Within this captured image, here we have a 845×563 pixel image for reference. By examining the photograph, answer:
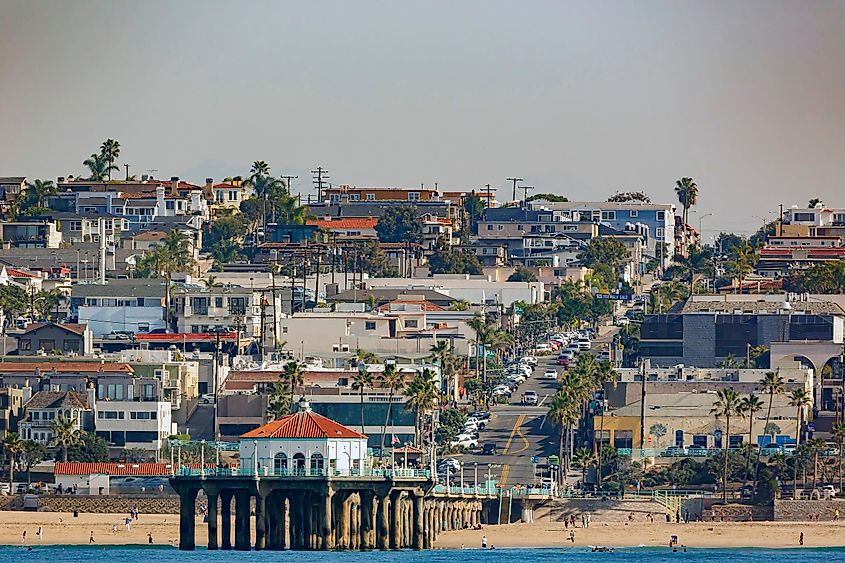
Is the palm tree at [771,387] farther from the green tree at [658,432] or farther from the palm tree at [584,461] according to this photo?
the palm tree at [584,461]

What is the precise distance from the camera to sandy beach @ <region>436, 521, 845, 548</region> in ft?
418

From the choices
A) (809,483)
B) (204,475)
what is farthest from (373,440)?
(204,475)

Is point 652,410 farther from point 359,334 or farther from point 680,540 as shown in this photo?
point 359,334

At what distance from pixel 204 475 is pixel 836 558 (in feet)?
92.2

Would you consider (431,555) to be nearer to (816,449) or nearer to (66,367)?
(816,449)

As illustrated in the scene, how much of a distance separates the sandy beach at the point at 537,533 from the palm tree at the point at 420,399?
15837 mm

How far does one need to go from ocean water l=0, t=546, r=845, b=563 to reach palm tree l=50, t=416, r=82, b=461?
20.5m

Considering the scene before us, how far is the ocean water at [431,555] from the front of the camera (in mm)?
111562

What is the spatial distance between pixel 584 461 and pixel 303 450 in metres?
31.3

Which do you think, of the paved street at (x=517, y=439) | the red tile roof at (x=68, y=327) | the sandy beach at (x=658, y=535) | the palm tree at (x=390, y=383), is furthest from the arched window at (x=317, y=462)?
the red tile roof at (x=68, y=327)

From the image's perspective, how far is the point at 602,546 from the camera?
12744cm

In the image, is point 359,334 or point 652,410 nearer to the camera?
point 652,410

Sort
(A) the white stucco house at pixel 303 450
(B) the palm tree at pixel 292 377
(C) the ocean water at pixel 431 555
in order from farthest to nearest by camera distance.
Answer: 1. (B) the palm tree at pixel 292 377
2. (A) the white stucco house at pixel 303 450
3. (C) the ocean water at pixel 431 555

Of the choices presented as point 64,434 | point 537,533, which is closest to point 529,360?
point 64,434
